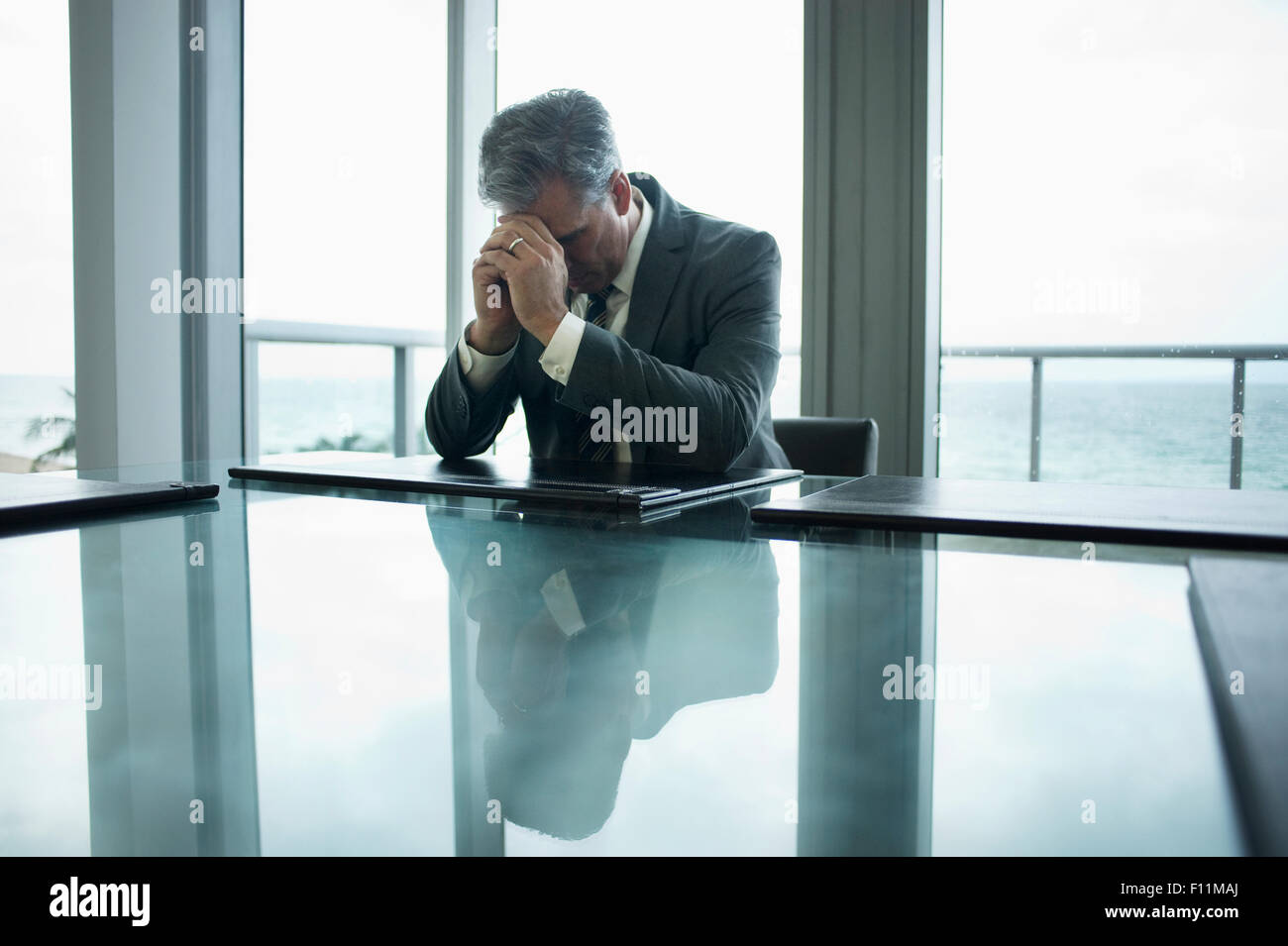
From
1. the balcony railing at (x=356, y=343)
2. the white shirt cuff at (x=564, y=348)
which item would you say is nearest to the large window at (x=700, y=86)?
the balcony railing at (x=356, y=343)

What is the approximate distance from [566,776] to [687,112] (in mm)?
3395

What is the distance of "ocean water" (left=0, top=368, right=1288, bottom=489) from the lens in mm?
2848

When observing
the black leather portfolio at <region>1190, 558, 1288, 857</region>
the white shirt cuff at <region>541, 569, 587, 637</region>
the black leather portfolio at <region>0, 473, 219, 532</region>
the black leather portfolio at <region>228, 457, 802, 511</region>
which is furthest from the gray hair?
the black leather portfolio at <region>1190, 558, 1288, 857</region>

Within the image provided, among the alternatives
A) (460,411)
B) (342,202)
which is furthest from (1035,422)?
(342,202)

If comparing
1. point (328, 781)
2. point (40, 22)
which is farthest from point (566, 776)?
point (40, 22)

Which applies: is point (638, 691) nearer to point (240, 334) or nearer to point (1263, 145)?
point (240, 334)

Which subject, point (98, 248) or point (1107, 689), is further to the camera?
point (98, 248)

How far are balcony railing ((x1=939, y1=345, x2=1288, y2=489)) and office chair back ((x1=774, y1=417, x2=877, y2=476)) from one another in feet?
3.81

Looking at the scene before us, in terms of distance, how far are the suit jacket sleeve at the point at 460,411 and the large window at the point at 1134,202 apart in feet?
5.69

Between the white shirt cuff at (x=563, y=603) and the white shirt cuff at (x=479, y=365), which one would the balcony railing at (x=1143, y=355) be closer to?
the white shirt cuff at (x=479, y=365)

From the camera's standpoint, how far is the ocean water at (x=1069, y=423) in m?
2.85

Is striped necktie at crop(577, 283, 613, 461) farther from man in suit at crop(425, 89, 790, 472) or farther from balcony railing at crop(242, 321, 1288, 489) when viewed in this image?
balcony railing at crop(242, 321, 1288, 489)

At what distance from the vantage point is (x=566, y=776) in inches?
10.7
